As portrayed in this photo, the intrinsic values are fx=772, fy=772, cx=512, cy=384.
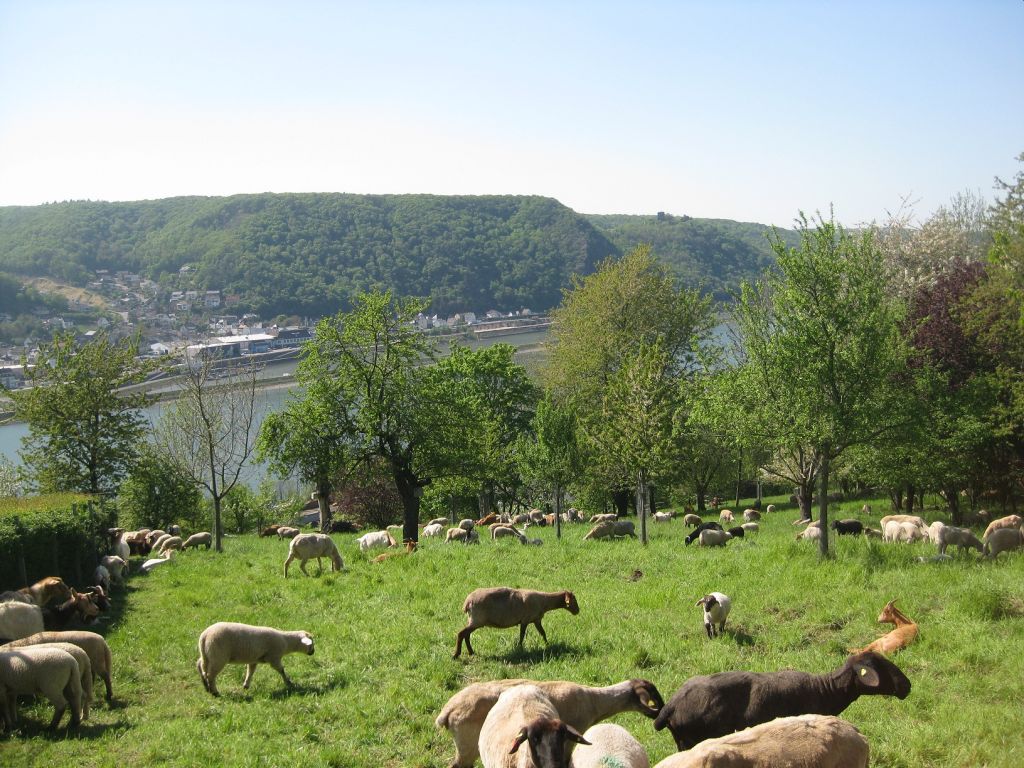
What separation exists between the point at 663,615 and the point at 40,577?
513 inches

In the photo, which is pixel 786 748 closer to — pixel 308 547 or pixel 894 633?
pixel 894 633

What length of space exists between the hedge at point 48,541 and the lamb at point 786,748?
565 inches

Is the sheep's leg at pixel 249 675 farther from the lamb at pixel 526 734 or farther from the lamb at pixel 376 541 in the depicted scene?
the lamb at pixel 376 541

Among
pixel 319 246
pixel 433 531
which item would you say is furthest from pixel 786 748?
pixel 319 246

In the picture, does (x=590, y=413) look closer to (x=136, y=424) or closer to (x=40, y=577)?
(x=136, y=424)

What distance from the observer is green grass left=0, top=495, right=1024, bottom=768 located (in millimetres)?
8781

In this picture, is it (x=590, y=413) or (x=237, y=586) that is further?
(x=590, y=413)

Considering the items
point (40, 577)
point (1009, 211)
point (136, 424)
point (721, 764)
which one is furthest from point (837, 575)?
point (136, 424)

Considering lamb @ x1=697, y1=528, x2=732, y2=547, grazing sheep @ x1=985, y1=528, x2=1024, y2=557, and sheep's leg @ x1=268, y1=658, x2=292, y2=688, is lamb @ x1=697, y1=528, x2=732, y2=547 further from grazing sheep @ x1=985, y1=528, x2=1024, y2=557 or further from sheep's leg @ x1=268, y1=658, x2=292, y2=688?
sheep's leg @ x1=268, y1=658, x2=292, y2=688

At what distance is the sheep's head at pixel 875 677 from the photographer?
8070mm

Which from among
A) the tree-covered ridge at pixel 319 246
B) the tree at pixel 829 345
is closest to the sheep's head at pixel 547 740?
the tree at pixel 829 345

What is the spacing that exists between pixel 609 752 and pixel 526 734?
2.89 ft

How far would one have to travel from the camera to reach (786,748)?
19.9 feet

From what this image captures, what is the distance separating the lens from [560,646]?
12180 mm
